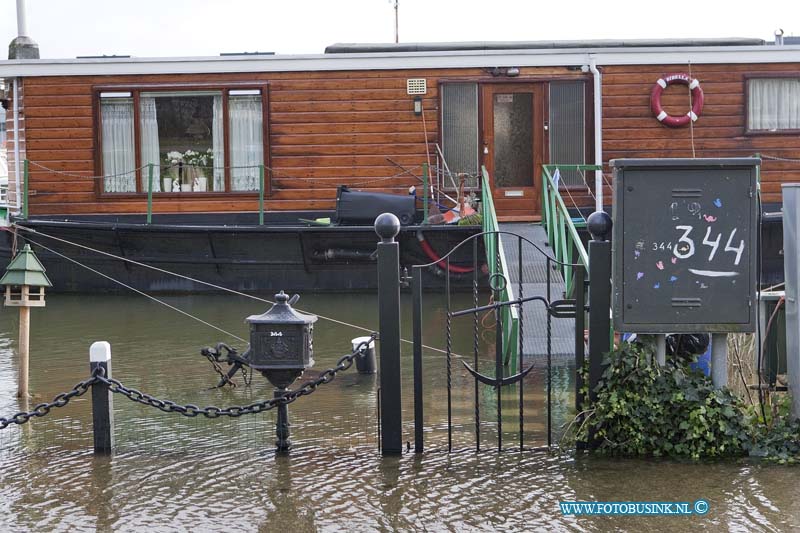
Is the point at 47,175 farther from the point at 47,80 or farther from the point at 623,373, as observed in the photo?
the point at 623,373

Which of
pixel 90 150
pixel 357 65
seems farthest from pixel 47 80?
pixel 357 65

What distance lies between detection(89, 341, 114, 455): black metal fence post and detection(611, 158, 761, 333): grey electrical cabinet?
2938 mm

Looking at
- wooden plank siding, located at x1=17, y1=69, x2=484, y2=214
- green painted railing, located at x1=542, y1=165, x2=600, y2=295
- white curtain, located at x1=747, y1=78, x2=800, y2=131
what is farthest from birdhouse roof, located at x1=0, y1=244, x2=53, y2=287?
white curtain, located at x1=747, y1=78, x2=800, y2=131

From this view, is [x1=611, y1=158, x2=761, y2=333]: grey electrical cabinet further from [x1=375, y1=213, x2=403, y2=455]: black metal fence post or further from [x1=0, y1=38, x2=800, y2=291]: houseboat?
[x1=0, y1=38, x2=800, y2=291]: houseboat

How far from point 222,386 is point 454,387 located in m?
1.90

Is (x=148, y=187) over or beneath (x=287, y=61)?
beneath

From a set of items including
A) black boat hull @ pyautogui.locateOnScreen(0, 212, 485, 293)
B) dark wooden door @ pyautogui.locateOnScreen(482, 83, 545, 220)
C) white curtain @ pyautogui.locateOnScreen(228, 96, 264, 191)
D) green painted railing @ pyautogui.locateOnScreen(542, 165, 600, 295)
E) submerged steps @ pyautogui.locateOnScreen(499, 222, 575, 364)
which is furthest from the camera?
white curtain @ pyautogui.locateOnScreen(228, 96, 264, 191)

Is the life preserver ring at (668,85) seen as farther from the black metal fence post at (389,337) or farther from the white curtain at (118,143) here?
the black metal fence post at (389,337)

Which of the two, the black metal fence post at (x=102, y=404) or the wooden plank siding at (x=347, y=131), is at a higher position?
the wooden plank siding at (x=347, y=131)

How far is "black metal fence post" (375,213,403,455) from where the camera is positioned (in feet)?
20.2

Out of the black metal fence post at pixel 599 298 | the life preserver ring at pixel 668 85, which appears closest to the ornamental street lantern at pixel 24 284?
the black metal fence post at pixel 599 298

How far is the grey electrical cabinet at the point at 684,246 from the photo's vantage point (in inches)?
227

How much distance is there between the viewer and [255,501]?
5.38 m

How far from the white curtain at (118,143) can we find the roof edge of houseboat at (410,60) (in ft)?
1.82
